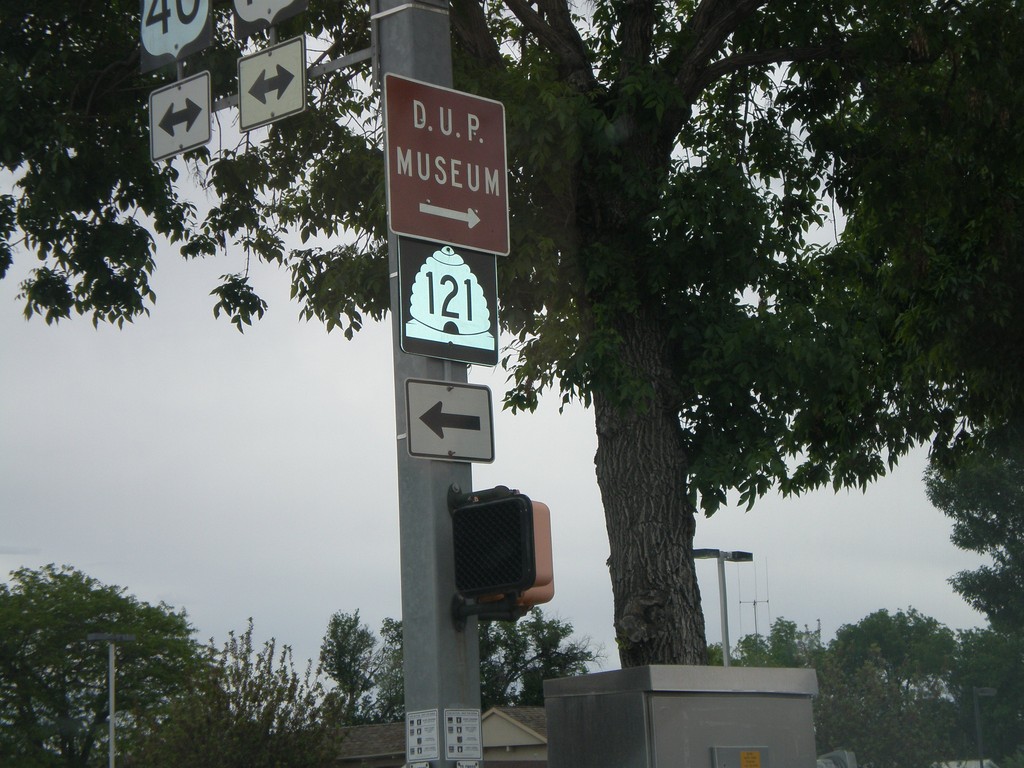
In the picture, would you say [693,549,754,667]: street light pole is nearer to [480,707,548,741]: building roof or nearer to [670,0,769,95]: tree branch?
[480,707,548,741]: building roof

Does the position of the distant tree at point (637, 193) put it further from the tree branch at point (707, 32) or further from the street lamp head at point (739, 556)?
the street lamp head at point (739, 556)

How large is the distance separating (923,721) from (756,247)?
65.0 m

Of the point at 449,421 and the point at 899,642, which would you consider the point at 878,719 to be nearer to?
the point at 899,642

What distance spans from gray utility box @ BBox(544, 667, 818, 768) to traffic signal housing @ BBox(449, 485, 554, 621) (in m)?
1.91

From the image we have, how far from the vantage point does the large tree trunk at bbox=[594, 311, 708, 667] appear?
10727mm

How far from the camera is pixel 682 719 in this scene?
25.6ft

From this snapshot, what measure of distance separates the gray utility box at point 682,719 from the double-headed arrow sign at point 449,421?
1.95 metres

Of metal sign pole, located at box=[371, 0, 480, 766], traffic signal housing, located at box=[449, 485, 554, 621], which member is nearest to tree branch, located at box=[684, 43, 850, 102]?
metal sign pole, located at box=[371, 0, 480, 766]

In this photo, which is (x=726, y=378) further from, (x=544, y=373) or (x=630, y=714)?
(x=630, y=714)

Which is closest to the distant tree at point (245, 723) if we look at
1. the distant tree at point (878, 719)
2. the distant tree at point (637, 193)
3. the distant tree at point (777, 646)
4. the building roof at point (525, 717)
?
the building roof at point (525, 717)

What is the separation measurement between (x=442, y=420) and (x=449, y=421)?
4 centimetres

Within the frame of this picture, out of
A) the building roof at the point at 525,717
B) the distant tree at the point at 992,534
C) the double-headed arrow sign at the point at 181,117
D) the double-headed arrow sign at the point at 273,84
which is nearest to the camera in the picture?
the double-headed arrow sign at the point at 273,84

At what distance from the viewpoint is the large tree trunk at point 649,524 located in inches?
422

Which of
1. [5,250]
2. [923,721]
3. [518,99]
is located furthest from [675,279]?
[923,721]
